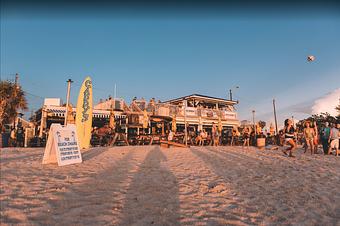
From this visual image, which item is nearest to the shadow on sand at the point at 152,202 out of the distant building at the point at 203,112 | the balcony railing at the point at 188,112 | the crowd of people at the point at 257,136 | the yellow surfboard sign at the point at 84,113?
the yellow surfboard sign at the point at 84,113

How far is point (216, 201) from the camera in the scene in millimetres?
2678

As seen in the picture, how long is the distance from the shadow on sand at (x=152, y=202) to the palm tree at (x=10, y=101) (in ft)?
56.2

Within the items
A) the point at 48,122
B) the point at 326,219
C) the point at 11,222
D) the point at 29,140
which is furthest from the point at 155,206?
the point at 48,122

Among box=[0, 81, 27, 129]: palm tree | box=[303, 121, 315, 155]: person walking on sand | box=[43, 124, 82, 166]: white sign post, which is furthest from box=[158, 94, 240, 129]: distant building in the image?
box=[43, 124, 82, 166]: white sign post

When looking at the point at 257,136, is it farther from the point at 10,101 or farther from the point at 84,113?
the point at 10,101

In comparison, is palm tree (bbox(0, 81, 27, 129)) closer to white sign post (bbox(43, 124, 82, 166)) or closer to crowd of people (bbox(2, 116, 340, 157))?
crowd of people (bbox(2, 116, 340, 157))

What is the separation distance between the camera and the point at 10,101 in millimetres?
16406

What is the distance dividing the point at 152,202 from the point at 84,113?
756 cm

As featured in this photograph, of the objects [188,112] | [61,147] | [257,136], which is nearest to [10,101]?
[61,147]

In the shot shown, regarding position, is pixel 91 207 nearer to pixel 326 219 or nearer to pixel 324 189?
pixel 326 219

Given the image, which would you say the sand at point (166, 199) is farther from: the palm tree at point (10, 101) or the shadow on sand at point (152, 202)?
the palm tree at point (10, 101)

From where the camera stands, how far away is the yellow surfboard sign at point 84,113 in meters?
9.02

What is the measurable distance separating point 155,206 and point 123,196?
0.56 meters

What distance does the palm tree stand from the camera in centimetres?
1609
